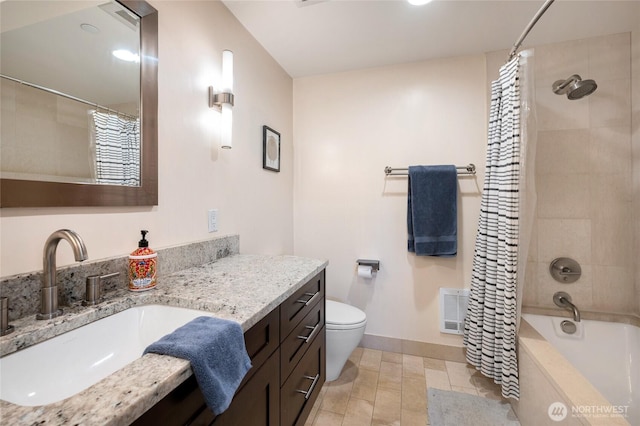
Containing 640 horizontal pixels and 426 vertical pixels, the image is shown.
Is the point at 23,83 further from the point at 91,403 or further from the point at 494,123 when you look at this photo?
the point at 494,123

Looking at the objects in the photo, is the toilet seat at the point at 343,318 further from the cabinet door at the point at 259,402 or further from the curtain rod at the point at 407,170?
the curtain rod at the point at 407,170

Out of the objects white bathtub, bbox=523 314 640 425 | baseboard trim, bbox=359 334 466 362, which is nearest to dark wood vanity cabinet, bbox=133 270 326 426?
baseboard trim, bbox=359 334 466 362

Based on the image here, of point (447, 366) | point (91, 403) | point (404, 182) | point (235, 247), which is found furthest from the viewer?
point (404, 182)

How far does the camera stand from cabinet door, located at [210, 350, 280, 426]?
0.75 m

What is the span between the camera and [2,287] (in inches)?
26.1

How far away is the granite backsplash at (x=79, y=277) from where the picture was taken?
2.26 ft

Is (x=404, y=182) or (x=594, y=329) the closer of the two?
(x=594, y=329)

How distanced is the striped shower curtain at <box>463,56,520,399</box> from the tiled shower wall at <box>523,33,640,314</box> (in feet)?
1.55

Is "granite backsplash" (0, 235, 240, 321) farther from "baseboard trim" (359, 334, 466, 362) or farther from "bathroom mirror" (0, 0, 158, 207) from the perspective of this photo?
"baseboard trim" (359, 334, 466, 362)

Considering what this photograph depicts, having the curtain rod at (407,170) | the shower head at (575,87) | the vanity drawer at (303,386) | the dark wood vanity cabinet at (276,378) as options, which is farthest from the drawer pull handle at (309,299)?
the shower head at (575,87)

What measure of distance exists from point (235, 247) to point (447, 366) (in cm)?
175

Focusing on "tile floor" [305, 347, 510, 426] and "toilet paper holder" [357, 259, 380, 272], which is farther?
"toilet paper holder" [357, 259, 380, 272]

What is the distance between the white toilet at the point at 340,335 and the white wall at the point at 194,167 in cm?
68

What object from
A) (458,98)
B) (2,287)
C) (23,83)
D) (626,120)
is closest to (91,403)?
(2,287)
